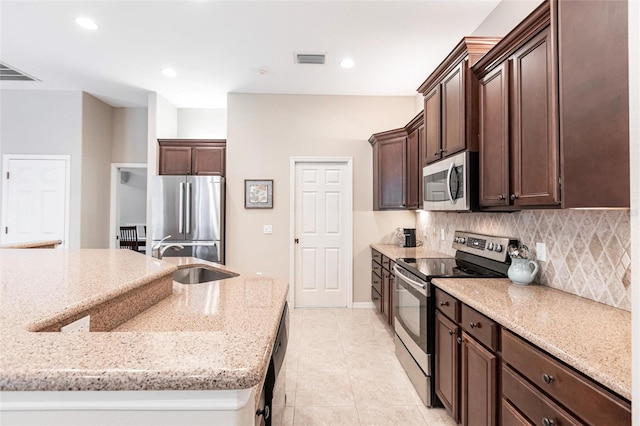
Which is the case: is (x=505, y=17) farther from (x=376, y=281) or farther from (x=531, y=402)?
(x=376, y=281)

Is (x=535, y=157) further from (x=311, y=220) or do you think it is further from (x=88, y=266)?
(x=311, y=220)

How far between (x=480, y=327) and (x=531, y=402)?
397mm

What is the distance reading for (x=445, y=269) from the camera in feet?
7.88

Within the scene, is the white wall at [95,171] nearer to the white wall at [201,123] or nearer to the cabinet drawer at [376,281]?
the white wall at [201,123]

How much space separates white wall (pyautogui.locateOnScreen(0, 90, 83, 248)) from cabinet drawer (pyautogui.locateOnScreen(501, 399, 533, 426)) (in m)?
5.15

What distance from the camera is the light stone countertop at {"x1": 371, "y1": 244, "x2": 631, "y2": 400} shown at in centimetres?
97

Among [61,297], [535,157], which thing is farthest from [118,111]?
[535,157]

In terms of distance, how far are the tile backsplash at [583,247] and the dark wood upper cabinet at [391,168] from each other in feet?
5.35

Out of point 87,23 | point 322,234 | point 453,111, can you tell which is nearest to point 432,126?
point 453,111

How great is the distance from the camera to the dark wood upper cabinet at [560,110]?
118 cm

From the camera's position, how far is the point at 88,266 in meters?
1.62

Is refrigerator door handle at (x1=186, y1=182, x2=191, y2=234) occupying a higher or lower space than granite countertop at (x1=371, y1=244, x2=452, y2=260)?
higher

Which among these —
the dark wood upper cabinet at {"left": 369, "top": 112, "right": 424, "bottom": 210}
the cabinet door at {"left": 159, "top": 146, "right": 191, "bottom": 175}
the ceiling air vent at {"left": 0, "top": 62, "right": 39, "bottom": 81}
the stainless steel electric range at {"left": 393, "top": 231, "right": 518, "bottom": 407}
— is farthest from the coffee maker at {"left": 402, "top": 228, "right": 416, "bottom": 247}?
the ceiling air vent at {"left": 0, "top": 62, "right": 39, "bottom": 81}

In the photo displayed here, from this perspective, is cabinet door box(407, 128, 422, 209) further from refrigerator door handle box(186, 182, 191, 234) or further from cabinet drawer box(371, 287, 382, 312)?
refrigerator door handle box(186, 182, 191, 234)
